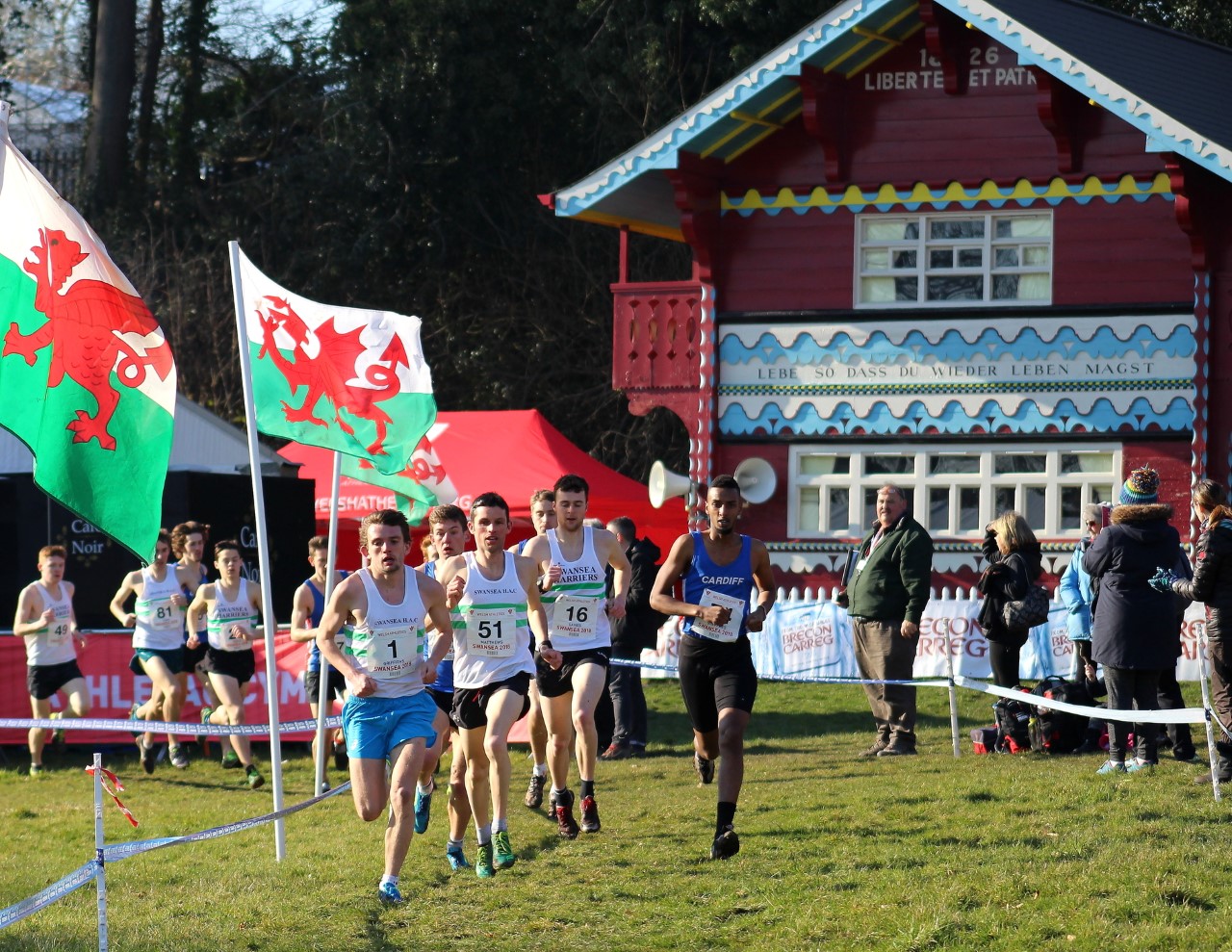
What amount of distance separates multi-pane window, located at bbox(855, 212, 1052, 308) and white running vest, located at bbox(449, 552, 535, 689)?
12.1 metres

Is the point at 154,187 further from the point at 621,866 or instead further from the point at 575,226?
the point at 621,866

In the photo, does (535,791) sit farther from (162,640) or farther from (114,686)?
(114,686)

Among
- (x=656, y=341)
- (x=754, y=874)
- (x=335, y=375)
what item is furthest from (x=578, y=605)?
(x=656, y=341)

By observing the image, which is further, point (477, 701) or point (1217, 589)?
point (1217, 589)

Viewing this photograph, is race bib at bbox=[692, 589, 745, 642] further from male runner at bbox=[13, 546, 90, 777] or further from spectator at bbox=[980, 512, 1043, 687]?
male runner at bbox=[13, 546, 90, 777]

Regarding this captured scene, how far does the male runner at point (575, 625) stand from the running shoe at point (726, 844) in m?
1.24

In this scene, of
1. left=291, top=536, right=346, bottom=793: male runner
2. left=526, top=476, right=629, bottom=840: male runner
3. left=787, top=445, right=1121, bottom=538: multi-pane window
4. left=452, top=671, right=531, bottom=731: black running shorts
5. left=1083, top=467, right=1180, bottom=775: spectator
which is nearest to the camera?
left=452, top=671, right=531, bottom=731: black running shorts

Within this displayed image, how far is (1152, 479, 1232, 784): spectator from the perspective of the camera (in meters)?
10.7

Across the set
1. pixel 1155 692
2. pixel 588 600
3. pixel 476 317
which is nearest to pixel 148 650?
pixel 588 600

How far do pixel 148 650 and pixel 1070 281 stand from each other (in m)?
10.7

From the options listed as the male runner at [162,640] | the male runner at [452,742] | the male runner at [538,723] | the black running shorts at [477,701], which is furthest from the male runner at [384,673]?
the male runner at [162,640]

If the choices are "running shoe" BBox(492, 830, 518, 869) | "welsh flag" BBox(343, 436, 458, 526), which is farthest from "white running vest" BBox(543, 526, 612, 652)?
"welsh flag" BBox(343, 436, 458, 526)

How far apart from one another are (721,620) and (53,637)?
8.36 meters

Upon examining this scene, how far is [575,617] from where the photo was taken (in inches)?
435
